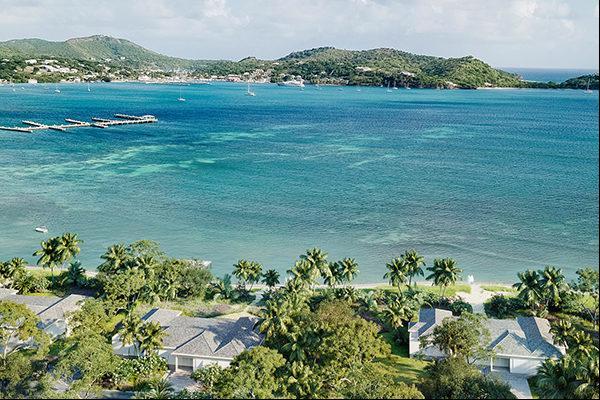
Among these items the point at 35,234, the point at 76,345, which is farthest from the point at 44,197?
the point at 76,345

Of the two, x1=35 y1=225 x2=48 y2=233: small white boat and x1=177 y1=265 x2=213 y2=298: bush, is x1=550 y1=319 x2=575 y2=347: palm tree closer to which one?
x1=177 y1=265 x2=213 y2=298: bush

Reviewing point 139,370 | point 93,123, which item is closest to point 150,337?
point 139,370

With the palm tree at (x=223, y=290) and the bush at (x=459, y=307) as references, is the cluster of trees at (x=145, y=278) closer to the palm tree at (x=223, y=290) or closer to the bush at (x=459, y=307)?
the palm tree at (x=223, y=290)

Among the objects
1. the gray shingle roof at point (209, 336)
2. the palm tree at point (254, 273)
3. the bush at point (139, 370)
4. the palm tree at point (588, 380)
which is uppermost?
the palm tree at point (254, 273)

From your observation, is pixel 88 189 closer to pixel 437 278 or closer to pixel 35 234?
pixel 35 234

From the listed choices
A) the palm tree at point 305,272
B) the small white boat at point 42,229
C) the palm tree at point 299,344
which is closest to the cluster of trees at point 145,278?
the palm tree at point 305,272
